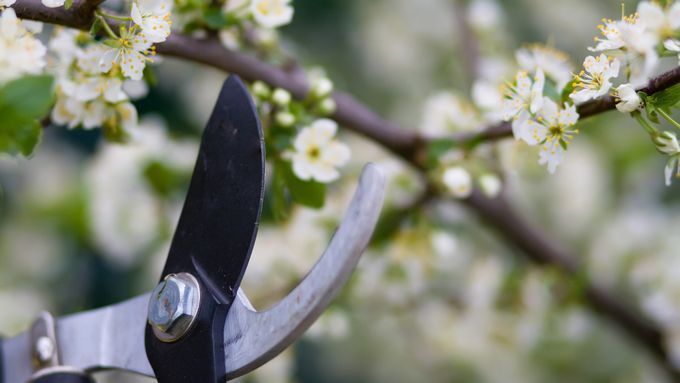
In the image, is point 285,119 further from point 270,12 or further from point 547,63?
point 547,63

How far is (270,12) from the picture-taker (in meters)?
0.44

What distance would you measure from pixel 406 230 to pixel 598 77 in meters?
0.28

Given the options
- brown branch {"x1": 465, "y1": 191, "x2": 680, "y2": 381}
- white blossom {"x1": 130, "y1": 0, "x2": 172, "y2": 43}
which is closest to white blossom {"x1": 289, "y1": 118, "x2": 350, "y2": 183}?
white blossom {"x1": 130, "y1": 0, "x2": 172, "y2": 43}

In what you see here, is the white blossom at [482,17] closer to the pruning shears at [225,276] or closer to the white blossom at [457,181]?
the white blossom at [457,181]

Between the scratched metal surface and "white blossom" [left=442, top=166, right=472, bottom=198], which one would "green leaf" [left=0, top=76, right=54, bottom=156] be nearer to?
the scratched metal surface

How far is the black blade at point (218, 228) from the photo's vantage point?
36 cm

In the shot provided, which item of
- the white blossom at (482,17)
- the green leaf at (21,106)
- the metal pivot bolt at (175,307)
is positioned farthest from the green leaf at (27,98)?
the white blossom at (482,17)

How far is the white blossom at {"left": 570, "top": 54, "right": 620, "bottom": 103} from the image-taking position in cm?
34

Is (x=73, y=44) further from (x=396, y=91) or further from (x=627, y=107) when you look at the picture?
(x=396, y=91)

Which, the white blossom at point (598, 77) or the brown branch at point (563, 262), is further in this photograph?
the brown branch at point (563, 262)

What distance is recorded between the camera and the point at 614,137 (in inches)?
38.4

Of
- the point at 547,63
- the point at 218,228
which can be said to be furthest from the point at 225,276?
the point at 547,63

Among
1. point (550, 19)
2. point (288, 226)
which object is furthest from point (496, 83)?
point (550, 19)

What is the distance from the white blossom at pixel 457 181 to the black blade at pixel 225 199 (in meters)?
0.18
